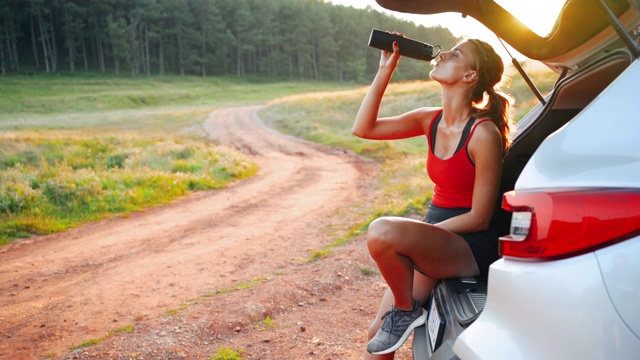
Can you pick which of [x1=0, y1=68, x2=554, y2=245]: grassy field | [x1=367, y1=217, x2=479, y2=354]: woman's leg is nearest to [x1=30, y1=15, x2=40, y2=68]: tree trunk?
[x1=0, y1=68, x2=554, y2=245]: grassy field

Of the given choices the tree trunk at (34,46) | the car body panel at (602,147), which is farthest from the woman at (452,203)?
the tree trunk at (34,46)

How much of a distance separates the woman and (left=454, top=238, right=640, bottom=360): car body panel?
77cm

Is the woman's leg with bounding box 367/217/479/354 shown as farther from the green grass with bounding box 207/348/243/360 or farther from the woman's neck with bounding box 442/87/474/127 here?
the green grass with bounding box 207/348/243/360

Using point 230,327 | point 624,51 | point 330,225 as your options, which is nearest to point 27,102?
point 330,225

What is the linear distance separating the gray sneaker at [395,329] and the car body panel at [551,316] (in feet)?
2.79

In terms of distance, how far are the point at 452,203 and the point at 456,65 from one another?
0.76 m

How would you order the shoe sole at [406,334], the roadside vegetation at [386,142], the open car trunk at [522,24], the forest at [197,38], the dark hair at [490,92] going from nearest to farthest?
the open car trunk at [522,24] → the shoe sole at [406,334] → the dark hair at [490,92] → the roadside vegetation at [386,142] → the forest at [197,38]

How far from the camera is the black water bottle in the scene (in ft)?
9.95

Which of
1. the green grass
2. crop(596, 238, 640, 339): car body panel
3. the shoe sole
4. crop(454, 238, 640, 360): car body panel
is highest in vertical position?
crop(596, 238, 640, 339): car body panel

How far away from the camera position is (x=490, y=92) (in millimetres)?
2920

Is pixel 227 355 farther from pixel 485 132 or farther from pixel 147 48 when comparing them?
pixel 147 48

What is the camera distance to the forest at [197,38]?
7000cm

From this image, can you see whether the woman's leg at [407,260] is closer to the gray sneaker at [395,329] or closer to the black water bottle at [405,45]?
the gray sneaker at [395,329]

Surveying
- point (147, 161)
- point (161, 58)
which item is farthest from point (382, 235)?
point (161, 58)
